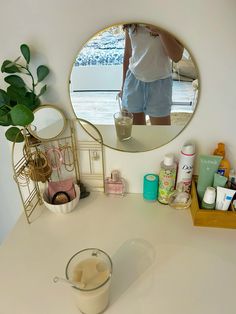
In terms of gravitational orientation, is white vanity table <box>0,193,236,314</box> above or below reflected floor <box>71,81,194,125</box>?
below

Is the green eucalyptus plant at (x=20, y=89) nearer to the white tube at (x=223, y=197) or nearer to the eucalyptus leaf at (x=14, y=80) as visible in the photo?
the eucalyptus leaf at (x=14, y=80)

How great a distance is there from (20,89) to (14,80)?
34mm

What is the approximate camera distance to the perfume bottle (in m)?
0.94

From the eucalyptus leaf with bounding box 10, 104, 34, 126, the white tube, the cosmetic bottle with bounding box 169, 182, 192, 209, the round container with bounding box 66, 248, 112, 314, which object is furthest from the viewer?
the cosmetic bottle with bounding box 169, 182, 192, 209

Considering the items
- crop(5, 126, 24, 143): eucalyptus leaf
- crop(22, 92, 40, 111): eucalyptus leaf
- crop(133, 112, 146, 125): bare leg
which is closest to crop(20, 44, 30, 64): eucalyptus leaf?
crop(22, 92, 40, 111): eucalyptus leaf

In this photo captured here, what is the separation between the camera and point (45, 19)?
2.36 feet

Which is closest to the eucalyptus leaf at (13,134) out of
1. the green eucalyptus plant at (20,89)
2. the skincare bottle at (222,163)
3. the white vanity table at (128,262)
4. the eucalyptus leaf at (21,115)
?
the green eucalyptus plant at (20,89)

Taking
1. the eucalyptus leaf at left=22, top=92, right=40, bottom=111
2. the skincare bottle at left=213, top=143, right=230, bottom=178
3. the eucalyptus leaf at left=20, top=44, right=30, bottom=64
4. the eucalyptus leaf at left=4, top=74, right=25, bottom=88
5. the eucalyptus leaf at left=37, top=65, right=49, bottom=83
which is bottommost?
the skincare bottle at left=213, top=143, right=230, bottom=178

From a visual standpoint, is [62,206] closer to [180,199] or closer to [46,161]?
[46,161]

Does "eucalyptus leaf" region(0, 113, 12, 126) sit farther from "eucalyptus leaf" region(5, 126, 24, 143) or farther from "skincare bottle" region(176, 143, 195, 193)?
"skincare bottle" region(176, 143, 195, 193)

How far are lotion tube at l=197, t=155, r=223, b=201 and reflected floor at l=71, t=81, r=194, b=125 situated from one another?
138 mm

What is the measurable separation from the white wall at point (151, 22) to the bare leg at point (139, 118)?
14 cm

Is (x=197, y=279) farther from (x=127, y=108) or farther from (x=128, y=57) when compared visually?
(x=128, y=57)

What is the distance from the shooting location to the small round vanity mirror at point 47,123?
2.73 ft
